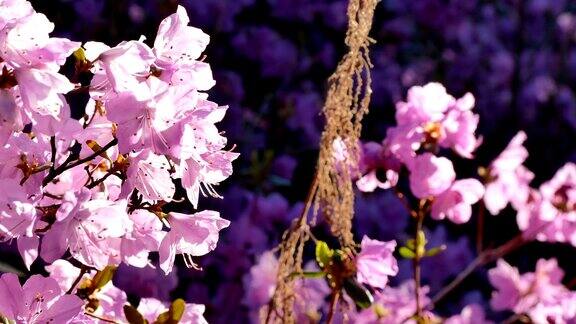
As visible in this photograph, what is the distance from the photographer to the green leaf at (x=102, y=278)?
3.70 feet

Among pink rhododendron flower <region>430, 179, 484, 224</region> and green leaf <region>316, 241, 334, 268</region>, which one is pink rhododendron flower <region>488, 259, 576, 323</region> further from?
green leaf <region>316, 241, 334, 268</region>

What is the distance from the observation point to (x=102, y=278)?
1.14 metres

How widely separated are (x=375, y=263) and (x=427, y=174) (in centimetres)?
19

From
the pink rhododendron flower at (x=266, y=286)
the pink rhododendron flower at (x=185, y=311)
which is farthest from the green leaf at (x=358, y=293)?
the pink rhododendron flower at (x=266, y=286)

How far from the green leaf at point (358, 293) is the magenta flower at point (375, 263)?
0.03ft

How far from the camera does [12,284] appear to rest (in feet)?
3.28

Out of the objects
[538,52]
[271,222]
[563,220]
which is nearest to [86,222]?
[563,220]

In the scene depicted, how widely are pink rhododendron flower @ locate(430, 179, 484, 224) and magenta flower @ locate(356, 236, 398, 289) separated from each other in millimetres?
215

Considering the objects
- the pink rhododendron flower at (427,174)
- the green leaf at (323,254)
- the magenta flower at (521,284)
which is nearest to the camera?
the green leaf at (323,254)

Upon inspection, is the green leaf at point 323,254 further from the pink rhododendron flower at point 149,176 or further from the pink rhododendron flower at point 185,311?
the pink rhododendron flower at point 149,176

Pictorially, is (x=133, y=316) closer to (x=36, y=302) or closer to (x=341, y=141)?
(x=36, y=302)

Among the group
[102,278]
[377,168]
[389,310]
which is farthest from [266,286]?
[102,278]

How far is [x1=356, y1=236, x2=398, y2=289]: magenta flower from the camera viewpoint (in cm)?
125

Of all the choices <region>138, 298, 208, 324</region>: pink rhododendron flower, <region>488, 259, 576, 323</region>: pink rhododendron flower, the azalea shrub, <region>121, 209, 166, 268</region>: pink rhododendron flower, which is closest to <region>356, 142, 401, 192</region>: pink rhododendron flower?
the azalea shrub
